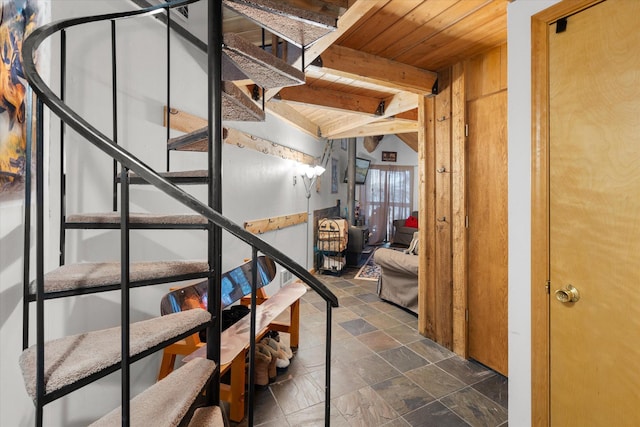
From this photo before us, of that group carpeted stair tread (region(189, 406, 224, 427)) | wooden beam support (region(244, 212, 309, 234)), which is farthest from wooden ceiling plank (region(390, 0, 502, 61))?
carpeted stair tread (region(189, 406, 224, 427))

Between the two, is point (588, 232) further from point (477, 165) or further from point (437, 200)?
point (437, 200)

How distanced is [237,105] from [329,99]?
79.0 inches

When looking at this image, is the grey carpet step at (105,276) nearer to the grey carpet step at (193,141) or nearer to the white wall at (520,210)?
the grey carpet step at (193,141)

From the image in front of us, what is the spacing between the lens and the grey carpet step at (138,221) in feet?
3.80

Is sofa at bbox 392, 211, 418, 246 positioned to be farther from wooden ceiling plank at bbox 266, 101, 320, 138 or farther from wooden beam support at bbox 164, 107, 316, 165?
wooden ceiling plank at bbox 266, 101, 320, 138

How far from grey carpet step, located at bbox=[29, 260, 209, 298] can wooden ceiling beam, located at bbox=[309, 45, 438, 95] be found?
173cm

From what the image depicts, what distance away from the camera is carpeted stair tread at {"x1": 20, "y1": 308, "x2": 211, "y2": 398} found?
0.78 meters

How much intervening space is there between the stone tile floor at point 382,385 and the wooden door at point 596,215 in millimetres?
716

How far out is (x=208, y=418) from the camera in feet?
3.96

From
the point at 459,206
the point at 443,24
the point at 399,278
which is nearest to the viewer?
the point at 443,24

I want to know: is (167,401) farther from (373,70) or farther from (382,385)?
(373,70)

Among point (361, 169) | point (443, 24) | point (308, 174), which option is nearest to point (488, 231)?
point (443, 24)

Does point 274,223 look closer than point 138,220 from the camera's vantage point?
No

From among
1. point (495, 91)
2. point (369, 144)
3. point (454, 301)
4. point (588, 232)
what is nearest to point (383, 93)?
point (495, 91)
